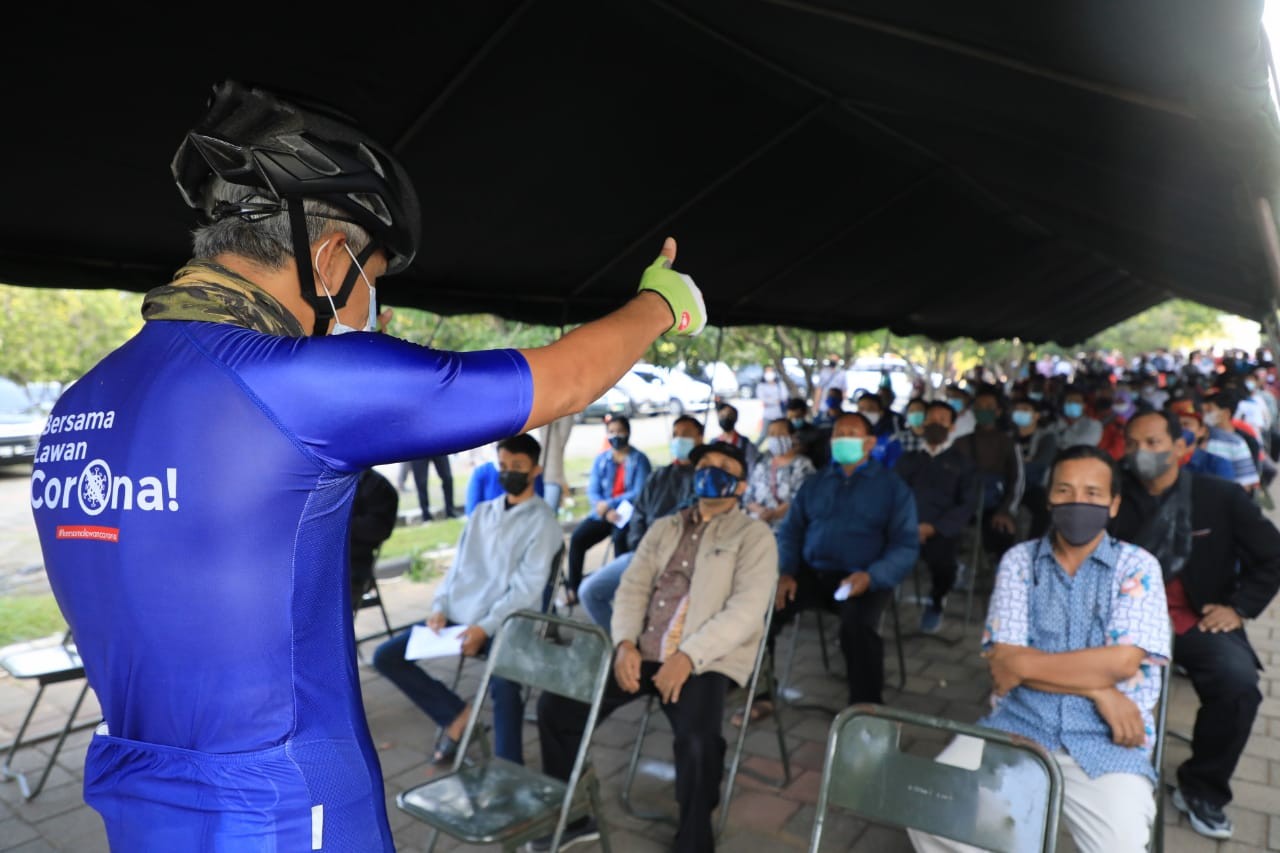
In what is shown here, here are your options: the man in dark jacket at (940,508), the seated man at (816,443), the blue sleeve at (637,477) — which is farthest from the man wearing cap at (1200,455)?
the blue sleeve at (637,477)

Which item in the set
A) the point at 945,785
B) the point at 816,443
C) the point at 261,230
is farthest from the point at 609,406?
the point at 261,230

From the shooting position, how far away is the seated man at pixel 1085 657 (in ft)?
8.73

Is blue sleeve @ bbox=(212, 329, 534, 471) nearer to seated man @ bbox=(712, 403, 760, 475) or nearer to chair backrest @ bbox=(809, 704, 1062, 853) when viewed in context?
chair backrest @ bbox=(809, 704, 1062, 853)

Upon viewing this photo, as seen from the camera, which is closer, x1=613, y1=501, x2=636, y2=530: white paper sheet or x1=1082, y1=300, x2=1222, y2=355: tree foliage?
x1=613, y1=501, x2=636, y2=530: white paper sheet

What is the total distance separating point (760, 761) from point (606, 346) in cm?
357

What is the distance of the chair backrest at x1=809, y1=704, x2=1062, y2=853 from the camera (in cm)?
Result: 223

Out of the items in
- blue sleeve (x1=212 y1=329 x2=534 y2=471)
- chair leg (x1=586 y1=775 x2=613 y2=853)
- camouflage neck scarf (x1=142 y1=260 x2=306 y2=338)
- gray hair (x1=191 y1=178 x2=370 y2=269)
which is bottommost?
chair leg (x1=586 y1=775 x2=613 y2=853)

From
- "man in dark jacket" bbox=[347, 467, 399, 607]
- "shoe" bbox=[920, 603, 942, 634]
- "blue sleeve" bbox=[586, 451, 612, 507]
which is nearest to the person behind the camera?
"man in dark jacket" bbox=[347, 467, 399, 607]

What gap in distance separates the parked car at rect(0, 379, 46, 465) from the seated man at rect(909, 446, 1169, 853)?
16.6 metres

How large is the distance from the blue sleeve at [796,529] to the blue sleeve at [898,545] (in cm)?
55

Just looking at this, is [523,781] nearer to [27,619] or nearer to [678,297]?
[678,297]

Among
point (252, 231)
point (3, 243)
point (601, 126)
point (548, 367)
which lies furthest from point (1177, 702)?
point (3, 243)

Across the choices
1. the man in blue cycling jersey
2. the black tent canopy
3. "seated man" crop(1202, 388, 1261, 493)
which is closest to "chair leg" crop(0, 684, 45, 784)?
the black tent canopy

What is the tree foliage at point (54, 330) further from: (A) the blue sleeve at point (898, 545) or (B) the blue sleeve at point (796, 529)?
(A) the blue sleeve at point (898, 545)
